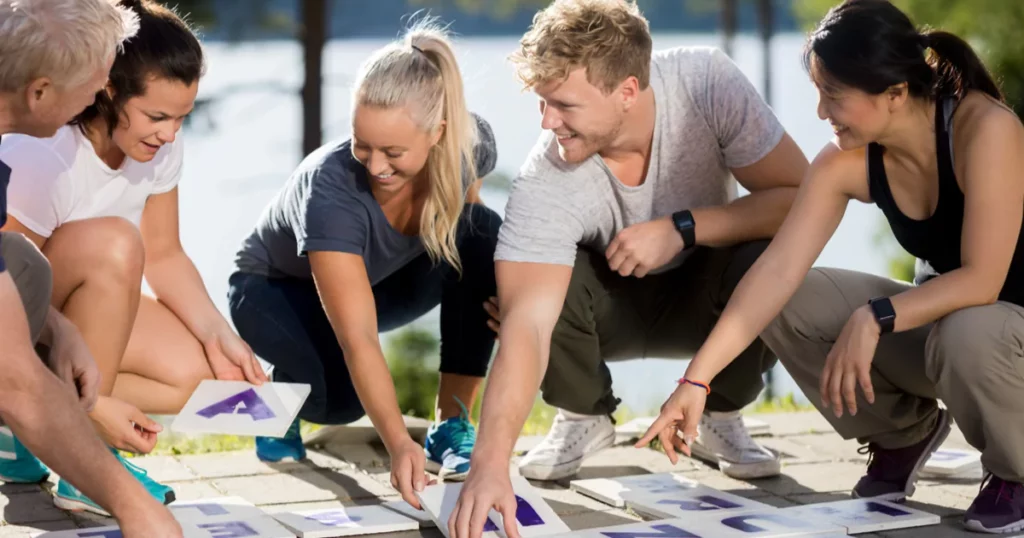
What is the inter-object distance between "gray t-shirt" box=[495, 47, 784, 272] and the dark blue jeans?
0.38 metres

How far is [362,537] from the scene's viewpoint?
301 cm

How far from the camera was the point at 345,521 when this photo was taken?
307cm

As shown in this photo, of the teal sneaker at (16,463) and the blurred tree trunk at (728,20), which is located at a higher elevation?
the blurred tree trunk at (728,20)

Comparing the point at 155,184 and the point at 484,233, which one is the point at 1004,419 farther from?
the point at 155,184

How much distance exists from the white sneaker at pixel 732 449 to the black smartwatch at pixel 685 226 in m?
0.59

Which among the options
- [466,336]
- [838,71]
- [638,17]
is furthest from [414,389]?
[838,71]

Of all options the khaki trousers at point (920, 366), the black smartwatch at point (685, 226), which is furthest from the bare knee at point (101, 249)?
the khaki trousers at point (920, 366)

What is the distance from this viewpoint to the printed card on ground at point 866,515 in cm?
303

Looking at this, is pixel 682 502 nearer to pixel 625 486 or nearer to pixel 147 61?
pixel 625 486

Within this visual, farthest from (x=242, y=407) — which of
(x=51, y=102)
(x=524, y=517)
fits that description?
(x=51, y=102)

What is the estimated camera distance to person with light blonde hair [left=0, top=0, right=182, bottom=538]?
2410 mm

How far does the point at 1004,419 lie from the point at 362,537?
1516 mm

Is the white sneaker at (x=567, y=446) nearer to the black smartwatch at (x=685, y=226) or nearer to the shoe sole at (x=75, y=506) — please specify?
the black smartwatch at (x=685, y=226)

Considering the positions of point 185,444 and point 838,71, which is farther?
point 185,444
